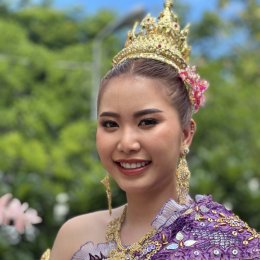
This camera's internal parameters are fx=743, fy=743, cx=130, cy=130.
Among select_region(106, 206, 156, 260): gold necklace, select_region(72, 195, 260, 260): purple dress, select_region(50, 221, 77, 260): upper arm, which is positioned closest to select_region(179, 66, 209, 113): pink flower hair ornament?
select_region(72, 195, 260, 260): purple dress

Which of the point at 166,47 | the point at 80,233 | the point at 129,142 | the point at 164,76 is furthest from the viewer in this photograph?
the point at 80,233

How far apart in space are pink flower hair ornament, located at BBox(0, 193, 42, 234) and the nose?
335 millimetres

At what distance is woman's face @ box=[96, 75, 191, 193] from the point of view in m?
2.24

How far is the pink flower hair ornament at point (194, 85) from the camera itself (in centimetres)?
243

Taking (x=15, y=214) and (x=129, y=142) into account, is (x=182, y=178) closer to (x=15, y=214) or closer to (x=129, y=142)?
(x=129, y=142)

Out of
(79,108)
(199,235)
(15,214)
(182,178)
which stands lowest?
(199,235)

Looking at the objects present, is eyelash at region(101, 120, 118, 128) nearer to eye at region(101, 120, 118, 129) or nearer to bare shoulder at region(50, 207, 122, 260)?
eye at region(101, 120, 118, 129)

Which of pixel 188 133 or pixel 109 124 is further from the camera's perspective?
pixel 188 133

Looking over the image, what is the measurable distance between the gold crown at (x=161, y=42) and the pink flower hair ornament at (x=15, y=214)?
625mm

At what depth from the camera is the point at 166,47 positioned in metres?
2.46

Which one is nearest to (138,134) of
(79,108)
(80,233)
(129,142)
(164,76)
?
(129,142)

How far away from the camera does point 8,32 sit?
15617mm

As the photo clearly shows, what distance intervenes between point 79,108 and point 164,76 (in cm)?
1315

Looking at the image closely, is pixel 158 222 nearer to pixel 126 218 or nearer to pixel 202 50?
pixel 126 218
